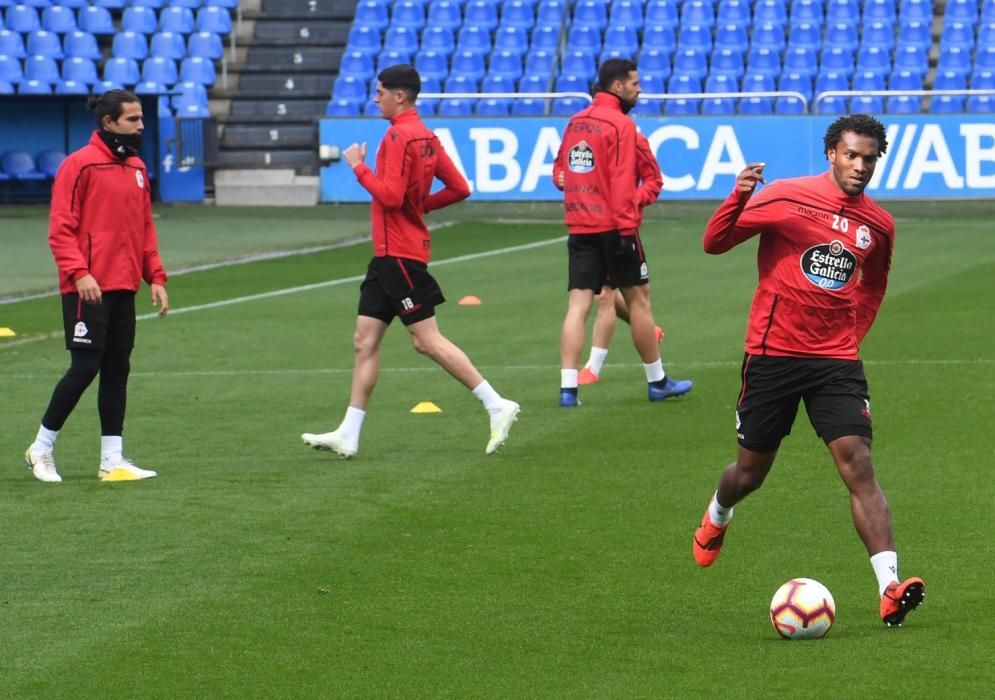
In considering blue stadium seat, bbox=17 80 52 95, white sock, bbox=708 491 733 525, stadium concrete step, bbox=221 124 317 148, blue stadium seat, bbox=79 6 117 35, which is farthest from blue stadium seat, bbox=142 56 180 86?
white sock, bbox=708 491 733 525

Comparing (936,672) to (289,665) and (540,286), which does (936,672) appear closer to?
(289,665)

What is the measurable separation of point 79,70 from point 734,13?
11.4m

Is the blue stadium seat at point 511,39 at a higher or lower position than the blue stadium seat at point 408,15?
lower

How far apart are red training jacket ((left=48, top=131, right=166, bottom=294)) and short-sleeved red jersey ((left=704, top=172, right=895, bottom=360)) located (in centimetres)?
352

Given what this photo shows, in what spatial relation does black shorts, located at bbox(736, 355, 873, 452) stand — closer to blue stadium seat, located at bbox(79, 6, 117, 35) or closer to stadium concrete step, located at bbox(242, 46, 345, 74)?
stadium concrete step, located at bbox(242, 46, 345, 74)

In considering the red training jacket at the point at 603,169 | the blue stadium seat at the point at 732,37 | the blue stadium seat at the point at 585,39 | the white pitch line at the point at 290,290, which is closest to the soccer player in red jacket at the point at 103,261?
the red training jacket at the point at 603,169

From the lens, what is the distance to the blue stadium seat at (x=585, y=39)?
103ft

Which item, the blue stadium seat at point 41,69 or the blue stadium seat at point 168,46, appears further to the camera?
the blue stadium seat at point 168,46

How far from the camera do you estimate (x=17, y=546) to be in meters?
7.67

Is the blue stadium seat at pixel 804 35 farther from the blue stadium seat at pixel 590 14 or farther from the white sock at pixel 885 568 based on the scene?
the white sock at pixel 885 568

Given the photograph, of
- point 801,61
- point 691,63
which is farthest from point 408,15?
point 801,61

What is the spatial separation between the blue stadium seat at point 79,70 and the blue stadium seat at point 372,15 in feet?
15.6

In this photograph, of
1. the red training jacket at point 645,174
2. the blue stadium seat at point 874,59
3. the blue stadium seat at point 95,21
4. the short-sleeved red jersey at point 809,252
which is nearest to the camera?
the short-sleeved red jersey at point 809,252

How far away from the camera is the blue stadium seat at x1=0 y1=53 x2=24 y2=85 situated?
31.0 metres
